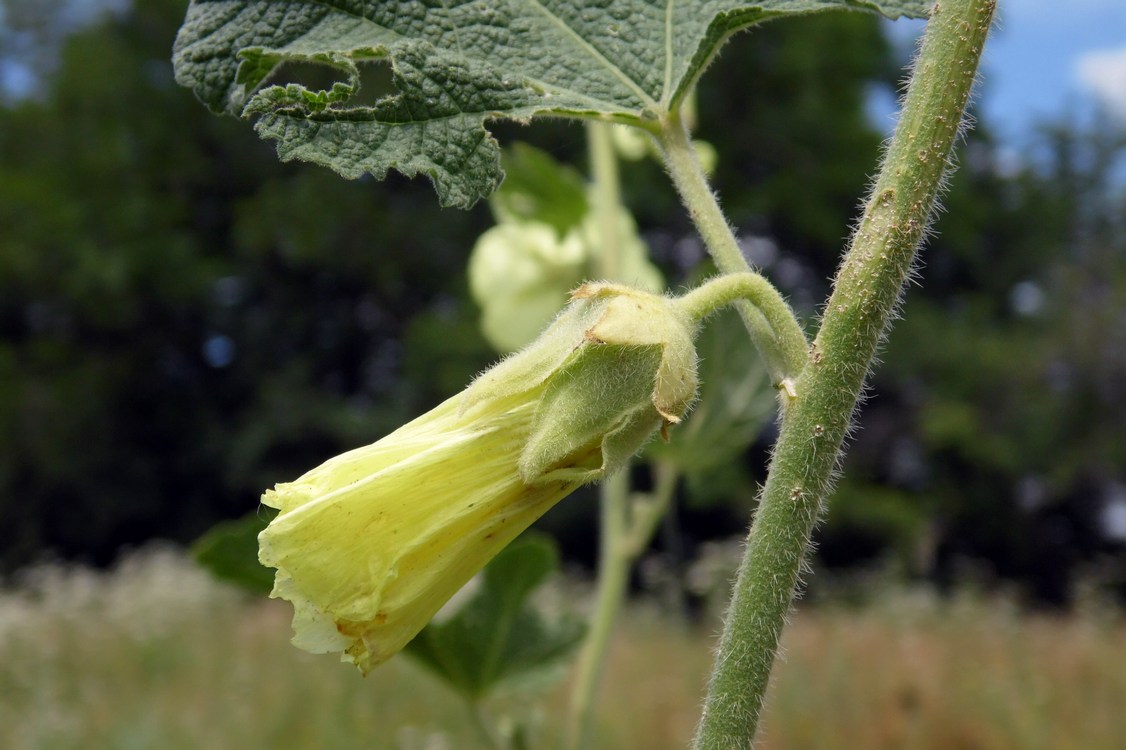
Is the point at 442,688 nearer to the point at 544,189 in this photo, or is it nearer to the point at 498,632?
the point at 544,189

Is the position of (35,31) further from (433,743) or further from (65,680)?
(433,743)

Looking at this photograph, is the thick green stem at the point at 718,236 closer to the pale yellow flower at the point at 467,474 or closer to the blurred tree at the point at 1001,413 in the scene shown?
the pale yellow flower at the point at 467,474

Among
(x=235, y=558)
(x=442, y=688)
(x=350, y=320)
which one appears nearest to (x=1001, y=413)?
(x=350, y=320)

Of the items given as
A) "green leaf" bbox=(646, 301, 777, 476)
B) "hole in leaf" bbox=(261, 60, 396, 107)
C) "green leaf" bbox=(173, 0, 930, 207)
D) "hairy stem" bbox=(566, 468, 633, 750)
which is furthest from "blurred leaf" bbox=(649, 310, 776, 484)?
"green leaf" bbox=(173, 0, 930, 207)

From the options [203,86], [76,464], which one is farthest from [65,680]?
[76,464]

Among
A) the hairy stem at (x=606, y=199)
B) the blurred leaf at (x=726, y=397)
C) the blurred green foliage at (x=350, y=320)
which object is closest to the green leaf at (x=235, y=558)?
the blurred leaf at (x=726, y=397)

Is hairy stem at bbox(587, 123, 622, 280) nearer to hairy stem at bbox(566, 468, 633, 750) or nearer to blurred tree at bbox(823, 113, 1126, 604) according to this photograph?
hairy stem at bbox(566, 468, 633, 750)
